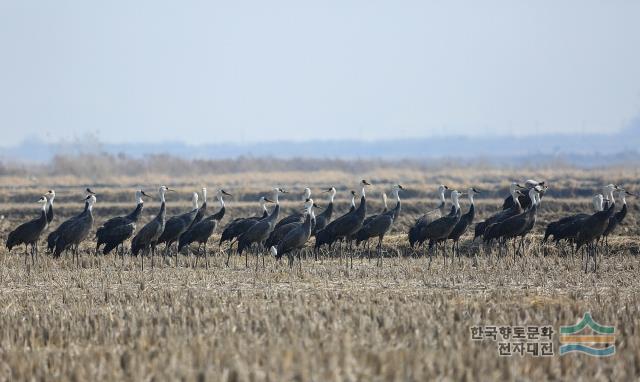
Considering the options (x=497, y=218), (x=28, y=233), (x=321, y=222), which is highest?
(x=497, y=218)

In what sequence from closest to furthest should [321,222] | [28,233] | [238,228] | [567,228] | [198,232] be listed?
[567,228], [28,233], [198,232], [238,228], [321,222]

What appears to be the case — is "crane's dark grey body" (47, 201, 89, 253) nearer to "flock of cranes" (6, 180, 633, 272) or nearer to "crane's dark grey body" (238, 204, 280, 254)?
"flock of cranes" (6, 180, 633, 272)

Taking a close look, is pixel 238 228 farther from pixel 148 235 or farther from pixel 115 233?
pixel 115 233

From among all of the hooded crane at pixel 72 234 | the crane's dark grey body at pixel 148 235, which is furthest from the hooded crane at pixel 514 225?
the hooded crane at pixel 72 234

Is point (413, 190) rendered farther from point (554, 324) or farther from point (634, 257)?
point (554, 324)

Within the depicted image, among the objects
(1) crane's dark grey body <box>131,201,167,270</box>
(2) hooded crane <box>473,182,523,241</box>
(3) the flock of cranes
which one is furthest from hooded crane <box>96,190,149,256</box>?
(2) hooded crane <box>473,182,523,241</box>

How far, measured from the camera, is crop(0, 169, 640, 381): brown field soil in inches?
389

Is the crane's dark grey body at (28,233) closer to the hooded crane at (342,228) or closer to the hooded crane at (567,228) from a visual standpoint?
the hooded crane at (342,228)

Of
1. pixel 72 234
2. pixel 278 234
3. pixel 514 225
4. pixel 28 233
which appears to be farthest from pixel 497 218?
pixel 28 233

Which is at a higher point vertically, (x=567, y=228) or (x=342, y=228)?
(x=567, y=228)

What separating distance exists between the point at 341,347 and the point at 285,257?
41.2ft

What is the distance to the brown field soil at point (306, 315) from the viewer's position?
389 inches

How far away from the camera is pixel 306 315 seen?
41.9 ft

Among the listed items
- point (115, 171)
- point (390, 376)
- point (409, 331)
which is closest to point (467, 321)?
point (409, 331)
